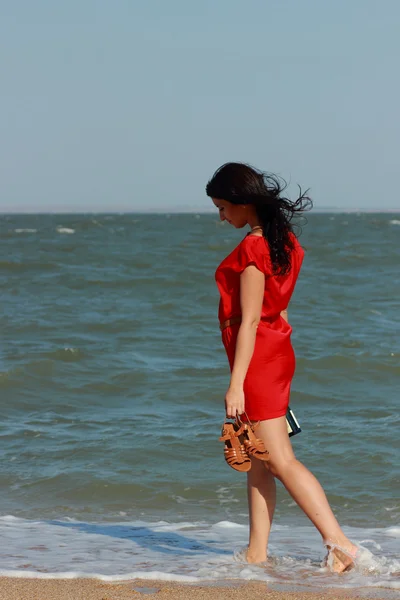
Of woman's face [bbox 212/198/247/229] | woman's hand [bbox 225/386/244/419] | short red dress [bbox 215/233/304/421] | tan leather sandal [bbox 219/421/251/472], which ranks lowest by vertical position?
tan leather sandal [bbox 219/421/251/472]

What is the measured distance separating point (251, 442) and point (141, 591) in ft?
2.23

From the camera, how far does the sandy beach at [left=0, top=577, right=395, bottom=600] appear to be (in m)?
3.34

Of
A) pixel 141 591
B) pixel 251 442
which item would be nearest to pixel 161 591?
pixel 141 591

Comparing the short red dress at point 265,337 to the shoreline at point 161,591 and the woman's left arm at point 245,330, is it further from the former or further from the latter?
the shoreline at point 161,591

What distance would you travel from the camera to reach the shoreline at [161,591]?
334 cm

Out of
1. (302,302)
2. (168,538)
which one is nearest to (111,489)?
→ (168,538)

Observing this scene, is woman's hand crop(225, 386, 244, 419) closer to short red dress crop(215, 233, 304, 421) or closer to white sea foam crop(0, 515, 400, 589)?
short red dress crop(215, 233, 304, 421)

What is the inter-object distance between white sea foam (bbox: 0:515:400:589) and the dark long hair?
3.91 ft

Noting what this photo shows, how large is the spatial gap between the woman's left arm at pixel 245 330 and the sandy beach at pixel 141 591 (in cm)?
64

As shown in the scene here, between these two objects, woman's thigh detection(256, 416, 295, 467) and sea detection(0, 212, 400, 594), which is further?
sea detection(0, 212, 400, 594)

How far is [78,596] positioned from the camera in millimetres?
3355

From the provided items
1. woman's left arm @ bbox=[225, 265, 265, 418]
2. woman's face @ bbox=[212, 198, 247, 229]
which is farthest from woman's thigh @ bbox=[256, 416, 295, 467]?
woman's face @ bbox=[212, 198, 247, 229]

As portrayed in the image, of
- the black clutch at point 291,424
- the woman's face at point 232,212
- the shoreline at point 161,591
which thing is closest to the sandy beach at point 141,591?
the shoreline at point 161,591

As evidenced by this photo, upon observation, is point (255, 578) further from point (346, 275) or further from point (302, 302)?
point (346, 275)
